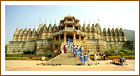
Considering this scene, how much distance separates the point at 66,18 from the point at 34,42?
17.5 m

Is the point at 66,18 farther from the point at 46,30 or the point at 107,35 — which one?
the point at 107,35

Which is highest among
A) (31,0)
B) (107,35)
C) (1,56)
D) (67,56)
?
(31,0)

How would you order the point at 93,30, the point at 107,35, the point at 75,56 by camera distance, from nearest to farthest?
the point at 75,56 < the point at 93,30 < the point at 107,35

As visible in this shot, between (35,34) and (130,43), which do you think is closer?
(130,43)

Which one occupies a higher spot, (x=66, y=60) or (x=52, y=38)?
(x=52, y=38)

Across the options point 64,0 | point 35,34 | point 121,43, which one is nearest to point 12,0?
point 64,0

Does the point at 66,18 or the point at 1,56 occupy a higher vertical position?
the point at 66,18

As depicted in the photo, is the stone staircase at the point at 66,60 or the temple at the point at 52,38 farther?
the temple at the point at 52,38

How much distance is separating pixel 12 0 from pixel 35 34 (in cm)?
3501

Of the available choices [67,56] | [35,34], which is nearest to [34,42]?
[35,34]

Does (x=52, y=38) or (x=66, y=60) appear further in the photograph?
(x=52, y=38)

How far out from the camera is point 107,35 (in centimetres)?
4144

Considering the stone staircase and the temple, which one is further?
the temple

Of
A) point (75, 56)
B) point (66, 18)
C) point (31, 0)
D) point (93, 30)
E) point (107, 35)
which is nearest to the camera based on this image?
point (31, 0)
